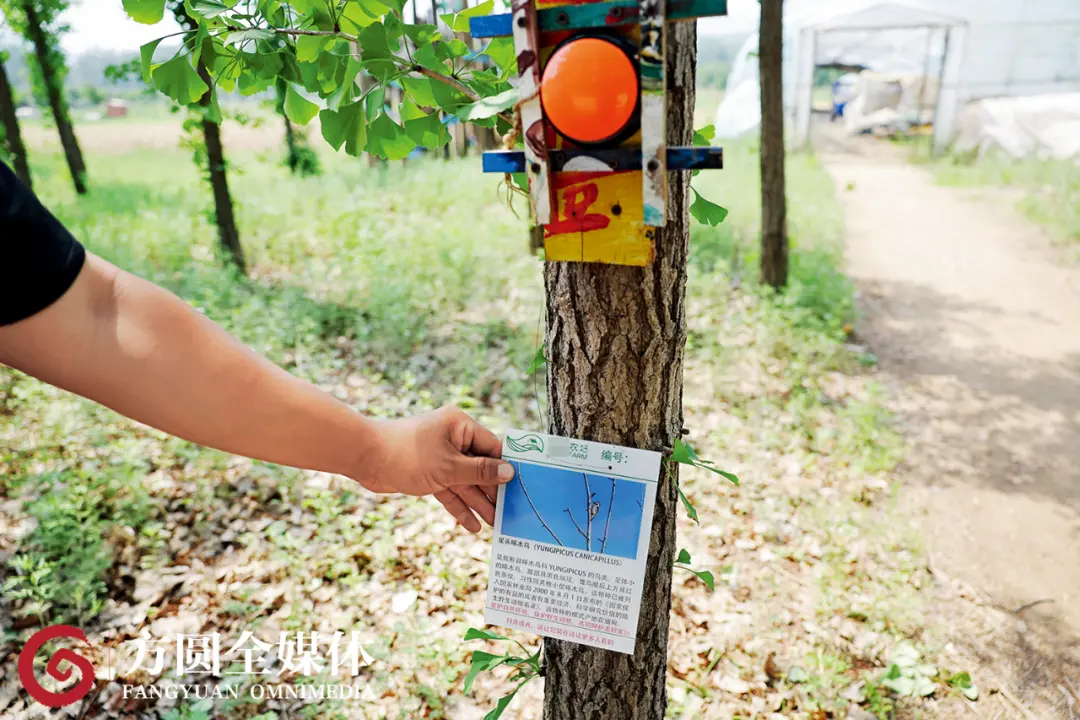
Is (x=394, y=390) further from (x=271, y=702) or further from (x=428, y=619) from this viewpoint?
(x=271, y=702)

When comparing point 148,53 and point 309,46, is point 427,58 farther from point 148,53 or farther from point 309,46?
point 148,53

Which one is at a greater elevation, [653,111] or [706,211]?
[653,111]

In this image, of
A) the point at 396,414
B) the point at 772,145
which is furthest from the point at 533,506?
the point at 772,145

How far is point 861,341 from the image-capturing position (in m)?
5.53

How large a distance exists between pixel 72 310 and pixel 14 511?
296 centimetres

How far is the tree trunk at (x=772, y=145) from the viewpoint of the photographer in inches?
202

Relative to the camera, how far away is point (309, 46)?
49.9 inches

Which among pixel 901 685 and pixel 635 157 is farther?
pixel 901 685

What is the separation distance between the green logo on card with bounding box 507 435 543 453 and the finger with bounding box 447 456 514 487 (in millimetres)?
35

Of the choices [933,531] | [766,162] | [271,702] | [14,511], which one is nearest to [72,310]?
[271,702]

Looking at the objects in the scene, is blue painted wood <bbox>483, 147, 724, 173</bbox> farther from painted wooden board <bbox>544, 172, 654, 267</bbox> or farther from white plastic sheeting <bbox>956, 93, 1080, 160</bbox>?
white plastic sheeting <bbox>956, 93, 1080, 160</bbox>

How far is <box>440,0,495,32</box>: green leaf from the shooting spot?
1119 mm

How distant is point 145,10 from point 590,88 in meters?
0.78

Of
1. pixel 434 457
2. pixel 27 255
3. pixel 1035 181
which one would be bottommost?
pixel 1035 181
